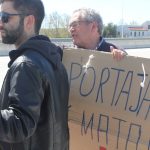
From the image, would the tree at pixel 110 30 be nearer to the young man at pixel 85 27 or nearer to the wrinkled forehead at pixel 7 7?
the young man at pixel 85 27

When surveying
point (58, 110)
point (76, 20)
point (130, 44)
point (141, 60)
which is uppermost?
point (76, 20)

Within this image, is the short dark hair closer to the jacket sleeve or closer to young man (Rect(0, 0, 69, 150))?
young man (Rect(0, 0, 69, 150))

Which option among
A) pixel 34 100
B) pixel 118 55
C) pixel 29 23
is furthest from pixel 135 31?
pixel 34 100

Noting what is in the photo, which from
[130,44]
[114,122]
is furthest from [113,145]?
[130,44]

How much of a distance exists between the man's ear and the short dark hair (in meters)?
0.02

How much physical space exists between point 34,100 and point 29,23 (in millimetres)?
470

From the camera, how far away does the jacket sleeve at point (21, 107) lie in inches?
74.2

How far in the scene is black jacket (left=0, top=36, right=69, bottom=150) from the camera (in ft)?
6.22

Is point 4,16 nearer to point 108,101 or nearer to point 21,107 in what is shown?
point 21,107

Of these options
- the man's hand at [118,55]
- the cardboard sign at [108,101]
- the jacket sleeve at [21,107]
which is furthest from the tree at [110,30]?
the jacket sleeve at [21,107]

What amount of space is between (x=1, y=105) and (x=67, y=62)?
3.51 ft

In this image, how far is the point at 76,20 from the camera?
134 inches

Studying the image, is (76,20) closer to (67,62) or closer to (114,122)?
(67,62)

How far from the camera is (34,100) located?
193 cm
